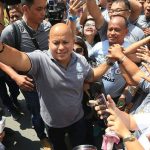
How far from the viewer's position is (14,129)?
4.18 m

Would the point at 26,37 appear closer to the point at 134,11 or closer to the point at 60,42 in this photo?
the point at 60,42

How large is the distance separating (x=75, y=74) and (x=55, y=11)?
4.24m

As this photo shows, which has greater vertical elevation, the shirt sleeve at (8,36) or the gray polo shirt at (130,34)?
the shirt sleeve at (8,36)

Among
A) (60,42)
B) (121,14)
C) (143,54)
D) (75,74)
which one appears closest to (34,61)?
(60,42)

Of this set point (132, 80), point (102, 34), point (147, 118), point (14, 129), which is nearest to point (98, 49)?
point (102, 34)

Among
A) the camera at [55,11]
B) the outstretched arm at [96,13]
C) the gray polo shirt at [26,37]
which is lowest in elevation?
the camera at [55,11]

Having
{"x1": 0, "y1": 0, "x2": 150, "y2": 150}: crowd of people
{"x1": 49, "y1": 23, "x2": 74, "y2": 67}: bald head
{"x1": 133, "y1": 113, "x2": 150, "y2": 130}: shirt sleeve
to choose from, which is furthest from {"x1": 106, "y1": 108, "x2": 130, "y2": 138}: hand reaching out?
{"x1": 49, "y1": 23, "x2": 74, "y2": 67}: bald head

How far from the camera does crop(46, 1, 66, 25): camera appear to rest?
6.49 meters

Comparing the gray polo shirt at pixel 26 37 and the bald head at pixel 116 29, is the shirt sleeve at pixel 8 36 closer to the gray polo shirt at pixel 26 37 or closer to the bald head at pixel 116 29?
the gray polo shirt at pixel 26 37

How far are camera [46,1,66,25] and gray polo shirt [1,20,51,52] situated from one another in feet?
10.5

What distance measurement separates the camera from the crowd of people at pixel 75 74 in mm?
2299

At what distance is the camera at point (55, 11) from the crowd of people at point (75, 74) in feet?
9.88

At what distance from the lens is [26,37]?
3.06 m

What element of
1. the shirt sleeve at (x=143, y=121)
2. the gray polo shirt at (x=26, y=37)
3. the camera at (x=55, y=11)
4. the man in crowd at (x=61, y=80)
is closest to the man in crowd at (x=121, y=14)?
the gray polo shirt at (x=26, y=37)
